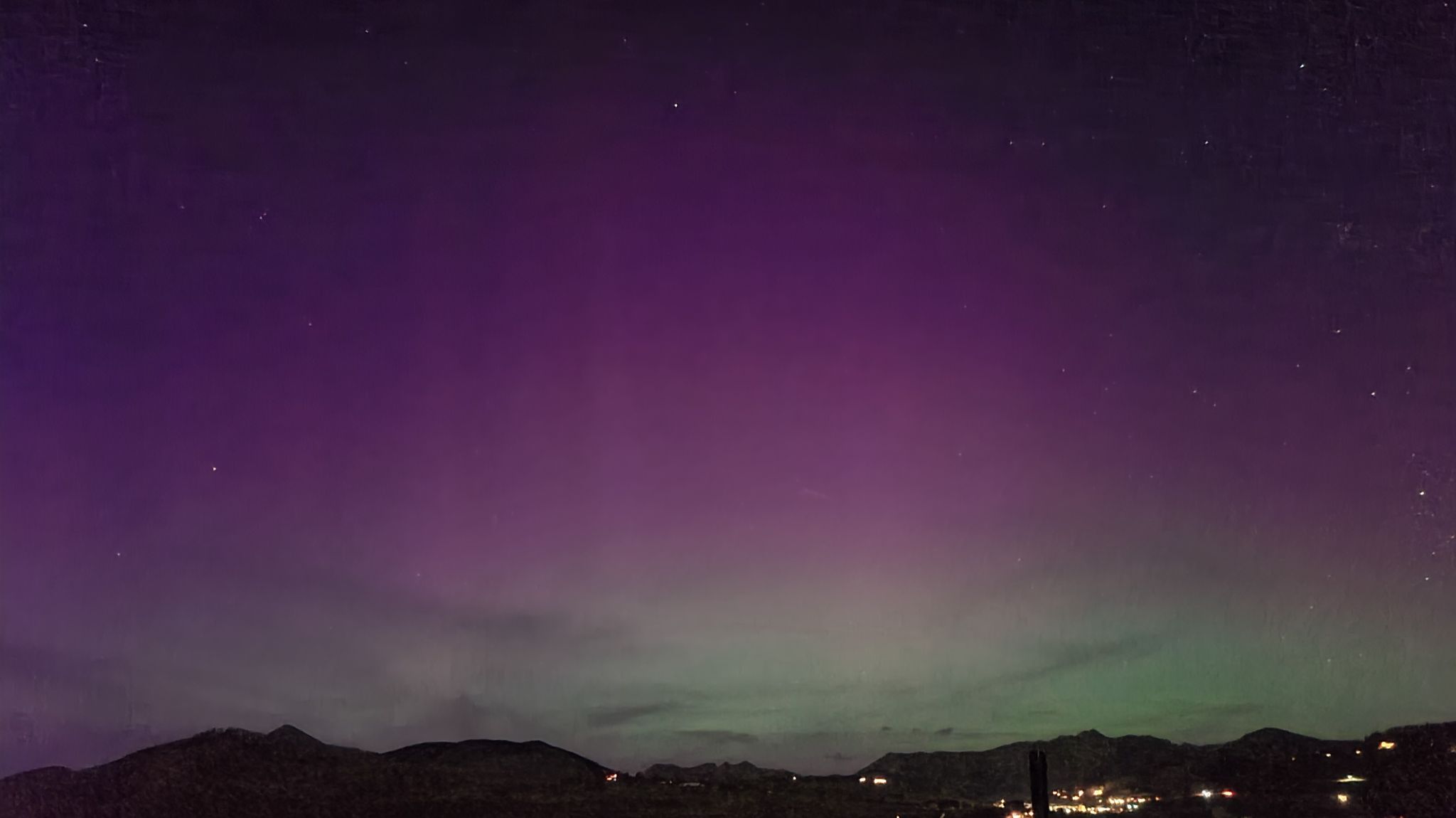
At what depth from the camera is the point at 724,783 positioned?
70562 mm

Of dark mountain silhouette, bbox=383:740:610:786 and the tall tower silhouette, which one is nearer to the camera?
the tall tower silhouette

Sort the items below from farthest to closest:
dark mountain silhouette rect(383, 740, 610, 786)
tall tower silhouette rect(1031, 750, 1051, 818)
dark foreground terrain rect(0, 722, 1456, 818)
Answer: dark mountain silhouette rect(383, 740, 610, 786)
dark foreground terrain rect(0, 722, 1456, 818)
tall tower silhouette rect(1031, 750, 1051, 818)

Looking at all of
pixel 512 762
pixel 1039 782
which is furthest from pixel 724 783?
pixel 1039 782

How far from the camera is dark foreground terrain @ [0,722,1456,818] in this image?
5453 cm

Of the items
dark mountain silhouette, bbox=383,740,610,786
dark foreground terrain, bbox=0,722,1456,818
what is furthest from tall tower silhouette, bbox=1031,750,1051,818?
dark mountain silhouette, bbox=383,740,610,786

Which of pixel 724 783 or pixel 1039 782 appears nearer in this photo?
pixel 1039 782

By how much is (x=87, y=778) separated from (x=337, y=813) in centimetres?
1155

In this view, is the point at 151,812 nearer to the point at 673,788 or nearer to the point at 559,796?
the point at 559,796

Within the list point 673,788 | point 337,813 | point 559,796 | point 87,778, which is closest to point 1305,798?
point 673,788

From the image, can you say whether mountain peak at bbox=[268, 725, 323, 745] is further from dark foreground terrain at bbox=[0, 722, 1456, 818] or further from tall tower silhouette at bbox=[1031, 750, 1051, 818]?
tall tower silhouette at bbox=[1031, 750, 1051, 818]

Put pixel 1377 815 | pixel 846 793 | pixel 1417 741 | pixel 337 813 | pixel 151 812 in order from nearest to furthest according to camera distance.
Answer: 1. pixel 1377 815
2. pixel 1417 741
3. pixel 151 812
4. pixel 337 813
5. pixel 846 793

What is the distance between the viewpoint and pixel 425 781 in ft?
251

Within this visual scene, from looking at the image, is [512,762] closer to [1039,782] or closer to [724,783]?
[724,783]

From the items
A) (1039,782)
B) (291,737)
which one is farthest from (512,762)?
(1039,782)
